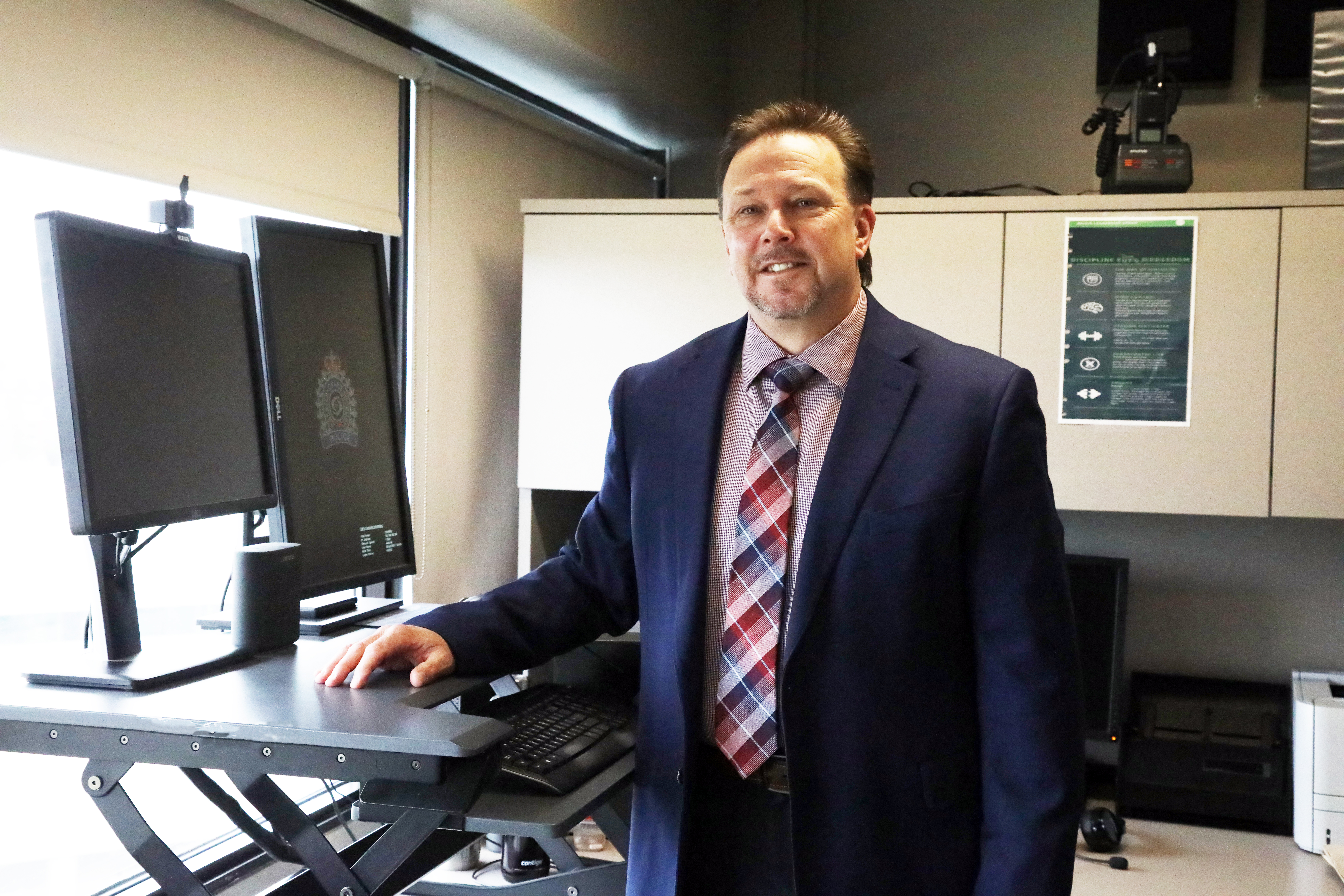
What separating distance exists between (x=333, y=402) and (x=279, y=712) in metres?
0.76

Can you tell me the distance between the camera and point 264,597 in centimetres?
162

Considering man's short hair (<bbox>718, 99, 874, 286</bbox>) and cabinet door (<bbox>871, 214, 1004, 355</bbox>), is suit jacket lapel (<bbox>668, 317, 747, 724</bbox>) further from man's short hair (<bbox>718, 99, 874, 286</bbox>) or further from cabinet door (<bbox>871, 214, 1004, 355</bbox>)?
cabinet door (<bbox>871, 214, 1004, 355</bbox>)

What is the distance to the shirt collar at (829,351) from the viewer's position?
1.49 m

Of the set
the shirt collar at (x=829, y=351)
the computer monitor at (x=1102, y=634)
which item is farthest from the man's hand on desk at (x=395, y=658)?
the computer monitor at (x=1102, y=634)

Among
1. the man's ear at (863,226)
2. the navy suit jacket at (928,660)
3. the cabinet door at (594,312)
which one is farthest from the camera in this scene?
the cabinet door at (594,312)

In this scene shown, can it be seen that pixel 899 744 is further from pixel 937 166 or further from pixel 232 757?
pixel 937 166

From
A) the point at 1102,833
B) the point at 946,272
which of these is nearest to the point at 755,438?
the point at 946,272

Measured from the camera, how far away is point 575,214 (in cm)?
279

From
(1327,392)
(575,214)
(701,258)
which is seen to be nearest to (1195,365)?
(1327,392)

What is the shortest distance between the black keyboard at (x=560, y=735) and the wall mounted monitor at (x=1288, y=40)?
256 centimetres

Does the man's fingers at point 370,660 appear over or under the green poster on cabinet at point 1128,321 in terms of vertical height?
under

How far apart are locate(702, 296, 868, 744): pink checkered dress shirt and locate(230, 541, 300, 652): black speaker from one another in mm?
608

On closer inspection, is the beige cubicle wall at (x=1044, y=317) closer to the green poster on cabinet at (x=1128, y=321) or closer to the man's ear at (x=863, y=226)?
the green poster on cabinet at (x=1128, y=321)

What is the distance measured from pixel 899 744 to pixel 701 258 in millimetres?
1591
